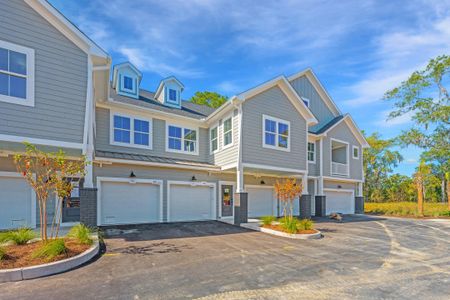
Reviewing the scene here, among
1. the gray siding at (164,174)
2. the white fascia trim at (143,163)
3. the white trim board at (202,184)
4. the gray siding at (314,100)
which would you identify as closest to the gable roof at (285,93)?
the white fascia trim at (143,163)

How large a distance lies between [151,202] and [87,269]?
25.5 ft

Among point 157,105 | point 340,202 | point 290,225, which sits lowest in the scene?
point 340,202

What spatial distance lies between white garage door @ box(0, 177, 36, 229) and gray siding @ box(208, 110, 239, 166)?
28.6 ft

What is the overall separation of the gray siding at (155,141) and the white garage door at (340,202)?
10.5m

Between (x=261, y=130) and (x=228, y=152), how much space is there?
6.75ft

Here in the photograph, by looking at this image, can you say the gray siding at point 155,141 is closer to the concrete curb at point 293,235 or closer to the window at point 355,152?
the concrete curb at point 293,235

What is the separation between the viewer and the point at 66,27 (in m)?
9.31

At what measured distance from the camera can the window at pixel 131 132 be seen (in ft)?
44.8

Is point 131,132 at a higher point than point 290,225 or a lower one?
higher

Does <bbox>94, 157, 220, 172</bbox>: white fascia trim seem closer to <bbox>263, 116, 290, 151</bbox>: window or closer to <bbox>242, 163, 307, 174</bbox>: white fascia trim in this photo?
<bbox>242, 163, 307, 174</bbox>: white fascia trim

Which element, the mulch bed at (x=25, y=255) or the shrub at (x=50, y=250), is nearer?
the mulch bed at (x=25, y=255)

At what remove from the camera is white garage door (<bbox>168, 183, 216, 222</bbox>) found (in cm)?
1446

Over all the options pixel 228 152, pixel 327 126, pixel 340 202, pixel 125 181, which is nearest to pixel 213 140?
pixel 228 152

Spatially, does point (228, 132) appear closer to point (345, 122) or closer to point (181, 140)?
point (181, 140)
